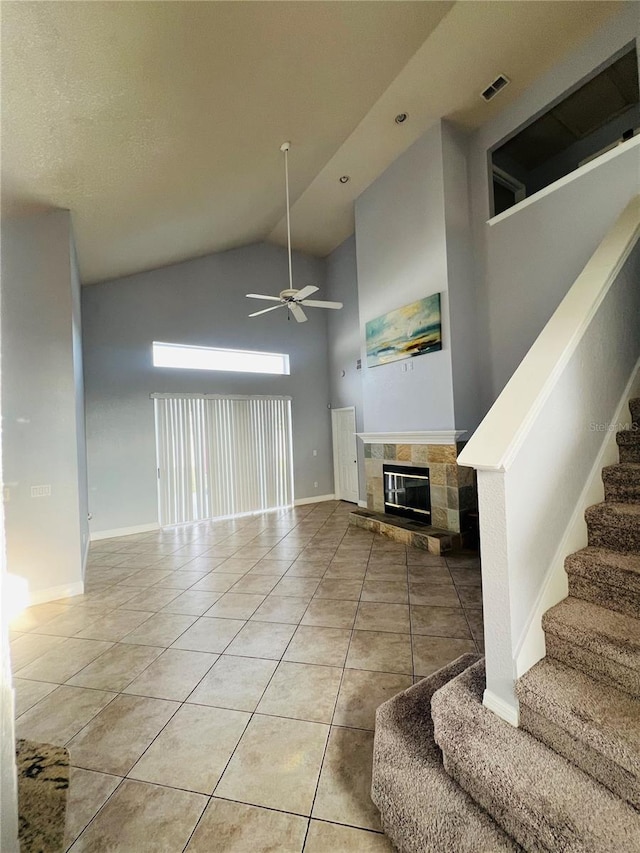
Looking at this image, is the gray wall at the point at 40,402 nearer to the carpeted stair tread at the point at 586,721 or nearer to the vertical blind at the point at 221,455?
the vertical blind at the point at 221,455

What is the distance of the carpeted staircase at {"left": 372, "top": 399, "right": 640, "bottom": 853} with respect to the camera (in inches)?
41.7

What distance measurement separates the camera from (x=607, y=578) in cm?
154

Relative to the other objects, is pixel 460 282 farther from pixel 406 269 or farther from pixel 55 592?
pixel 55 592

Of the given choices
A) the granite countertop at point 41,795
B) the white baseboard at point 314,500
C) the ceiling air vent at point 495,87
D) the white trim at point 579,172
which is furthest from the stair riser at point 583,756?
the white baseboard at point 314,500

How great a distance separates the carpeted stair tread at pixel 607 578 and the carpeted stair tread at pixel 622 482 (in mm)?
373

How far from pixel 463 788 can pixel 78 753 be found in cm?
176

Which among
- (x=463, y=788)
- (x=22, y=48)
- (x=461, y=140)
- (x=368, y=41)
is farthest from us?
(x=461, y=140)

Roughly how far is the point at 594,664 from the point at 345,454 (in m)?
6.20

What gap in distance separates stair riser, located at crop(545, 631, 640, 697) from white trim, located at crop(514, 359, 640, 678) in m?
0.04

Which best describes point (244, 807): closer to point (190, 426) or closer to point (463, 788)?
point (463, 788)

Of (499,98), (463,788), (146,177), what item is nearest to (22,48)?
(146,177)

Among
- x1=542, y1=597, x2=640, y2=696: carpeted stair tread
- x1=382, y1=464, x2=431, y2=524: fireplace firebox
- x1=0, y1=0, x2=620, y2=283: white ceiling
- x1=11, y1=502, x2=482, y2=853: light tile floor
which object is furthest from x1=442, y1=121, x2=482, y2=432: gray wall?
x1=542, y1=597, x2=640, y2=696: carpeted stair tread

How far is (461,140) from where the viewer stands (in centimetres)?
463

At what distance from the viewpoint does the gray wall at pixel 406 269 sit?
14.9 feet
